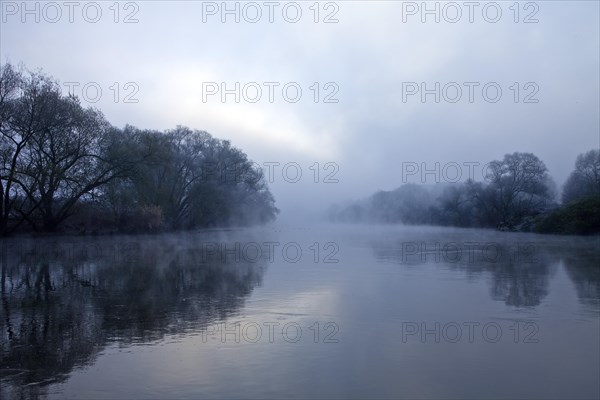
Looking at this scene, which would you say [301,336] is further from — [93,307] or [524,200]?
[524,200]

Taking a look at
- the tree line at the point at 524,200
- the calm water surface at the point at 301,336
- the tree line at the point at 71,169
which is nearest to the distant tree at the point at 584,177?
the tree line at the point at 524,200

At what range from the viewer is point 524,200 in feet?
232

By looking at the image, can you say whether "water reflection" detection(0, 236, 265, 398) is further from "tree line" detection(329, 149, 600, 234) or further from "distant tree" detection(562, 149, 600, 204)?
"distant tree" detection(562, 149, 600, 204)

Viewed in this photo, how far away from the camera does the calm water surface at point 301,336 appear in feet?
17.8

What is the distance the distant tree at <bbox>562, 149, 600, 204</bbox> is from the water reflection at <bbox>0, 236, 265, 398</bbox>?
6215 cm

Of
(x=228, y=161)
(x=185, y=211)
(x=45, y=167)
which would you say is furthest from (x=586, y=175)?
(x=45, y=167)

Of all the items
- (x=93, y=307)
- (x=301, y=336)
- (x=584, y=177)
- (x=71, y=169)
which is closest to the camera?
(x=301, y=336)

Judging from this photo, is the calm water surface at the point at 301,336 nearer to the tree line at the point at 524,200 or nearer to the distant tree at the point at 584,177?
the tree line at the point at 524,200

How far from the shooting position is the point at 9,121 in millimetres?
35156

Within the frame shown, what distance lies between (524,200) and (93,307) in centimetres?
7025

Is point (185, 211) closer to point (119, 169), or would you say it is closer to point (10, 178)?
point (119, 169)

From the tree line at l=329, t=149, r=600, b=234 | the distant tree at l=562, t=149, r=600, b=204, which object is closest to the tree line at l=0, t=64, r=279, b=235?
the tree line at l=329, t=149, r=600, b=234

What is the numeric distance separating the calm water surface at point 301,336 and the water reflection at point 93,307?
0.11 feet

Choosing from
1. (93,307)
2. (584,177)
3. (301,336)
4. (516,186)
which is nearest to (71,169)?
(93,307)
